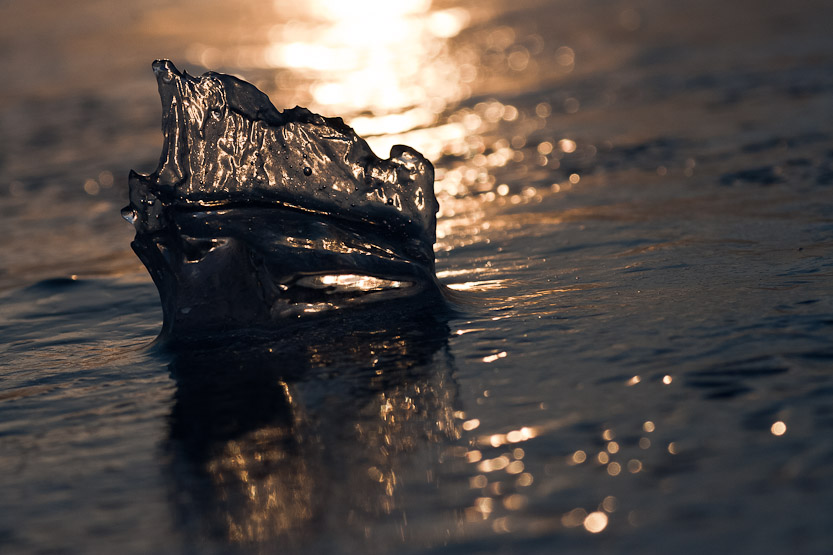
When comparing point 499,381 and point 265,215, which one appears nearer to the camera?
point 499,381

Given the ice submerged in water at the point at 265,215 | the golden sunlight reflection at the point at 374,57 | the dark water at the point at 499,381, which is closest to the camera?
the dark water at the point at 499,381

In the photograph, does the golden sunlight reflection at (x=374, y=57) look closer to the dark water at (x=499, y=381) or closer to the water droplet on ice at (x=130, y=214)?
the dark water at (x=499, y=381)

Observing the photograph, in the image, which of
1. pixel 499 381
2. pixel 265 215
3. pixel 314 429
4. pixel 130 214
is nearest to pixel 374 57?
pixel 265 215

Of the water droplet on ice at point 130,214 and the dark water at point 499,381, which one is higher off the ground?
the water droplet on ice at point 130,214

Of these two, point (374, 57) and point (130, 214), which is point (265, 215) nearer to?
point (130, 214)

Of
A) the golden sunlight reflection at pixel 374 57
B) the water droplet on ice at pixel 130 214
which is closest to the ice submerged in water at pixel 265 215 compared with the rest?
the water droplet on ice at pixel 130 214

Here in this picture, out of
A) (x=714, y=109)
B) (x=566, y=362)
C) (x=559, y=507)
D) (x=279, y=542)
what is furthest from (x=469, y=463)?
(x=714, y=109)

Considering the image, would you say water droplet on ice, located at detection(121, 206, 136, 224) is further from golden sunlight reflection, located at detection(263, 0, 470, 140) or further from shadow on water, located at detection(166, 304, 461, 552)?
golden sunlight reflection, located at detection(263, 0, 470, 140)
